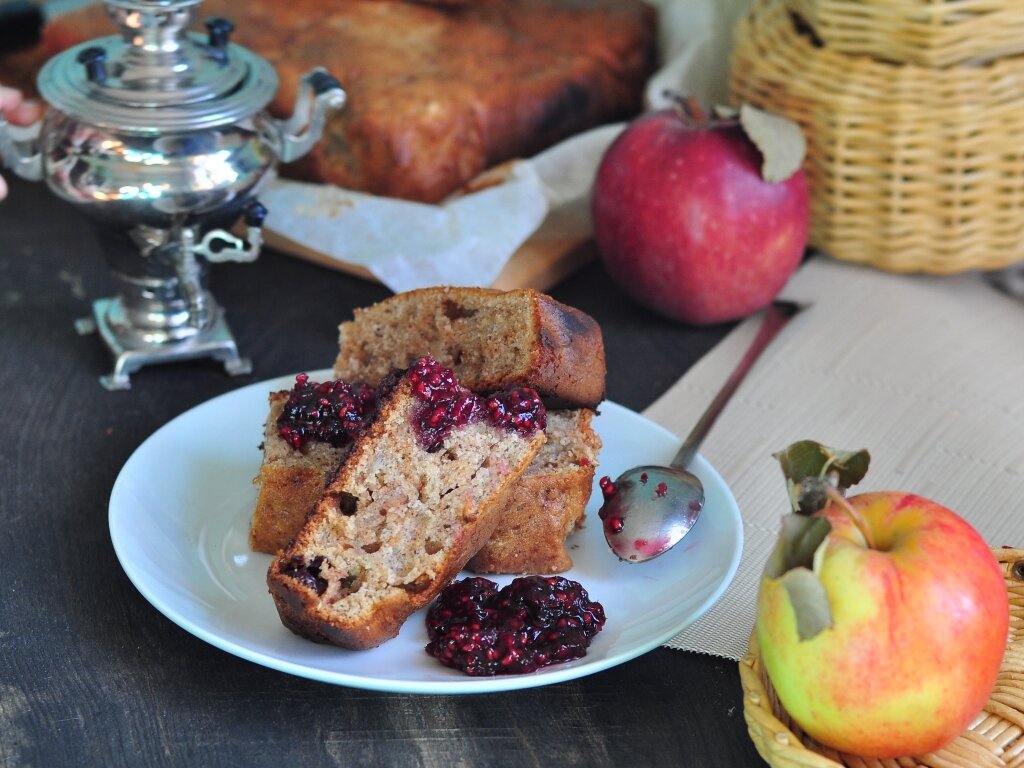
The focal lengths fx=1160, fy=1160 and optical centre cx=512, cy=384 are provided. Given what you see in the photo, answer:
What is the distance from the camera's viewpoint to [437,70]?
260 centimetres

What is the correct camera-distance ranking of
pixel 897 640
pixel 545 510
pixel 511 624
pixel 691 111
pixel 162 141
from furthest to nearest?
pixel 691 111 < pixel 162 141 < pixel 545 510 < pixel 511 624 < pixel 897 640

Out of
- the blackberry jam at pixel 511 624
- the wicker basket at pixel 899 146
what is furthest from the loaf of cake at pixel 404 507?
the wicker basket at pixel 899 146

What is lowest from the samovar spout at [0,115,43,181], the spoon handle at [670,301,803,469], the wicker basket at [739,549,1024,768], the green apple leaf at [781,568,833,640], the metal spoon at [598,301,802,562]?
the spoon handle at [670,301,803,469]

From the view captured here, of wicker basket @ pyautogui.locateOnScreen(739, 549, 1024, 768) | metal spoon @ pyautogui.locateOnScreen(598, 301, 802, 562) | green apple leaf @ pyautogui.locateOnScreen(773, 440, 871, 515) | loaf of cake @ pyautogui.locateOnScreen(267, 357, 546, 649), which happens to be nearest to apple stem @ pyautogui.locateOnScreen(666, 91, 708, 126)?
metal spoon @ pyautogui.locateOnScreen(598, 301, 802, 562)

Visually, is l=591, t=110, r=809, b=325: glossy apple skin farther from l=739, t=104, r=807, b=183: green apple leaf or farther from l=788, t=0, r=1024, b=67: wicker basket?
l=788, t=0, r=1024, b=67: wicker basket

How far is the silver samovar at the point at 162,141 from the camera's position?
6.24 ft

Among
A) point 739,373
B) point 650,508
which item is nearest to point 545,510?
point 650,508

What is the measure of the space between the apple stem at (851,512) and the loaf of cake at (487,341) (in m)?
0.51

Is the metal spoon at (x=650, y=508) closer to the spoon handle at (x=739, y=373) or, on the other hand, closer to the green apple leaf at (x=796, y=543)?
the spoon handle at (x=739, y=373)

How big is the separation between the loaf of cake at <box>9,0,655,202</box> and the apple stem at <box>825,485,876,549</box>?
4.82 ft

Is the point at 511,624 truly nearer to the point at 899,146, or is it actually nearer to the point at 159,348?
the point at 159,348

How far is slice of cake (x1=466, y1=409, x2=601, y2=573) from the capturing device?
1.59m

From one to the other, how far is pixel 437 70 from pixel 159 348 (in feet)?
3.04

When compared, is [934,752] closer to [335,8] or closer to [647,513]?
[647,513]
